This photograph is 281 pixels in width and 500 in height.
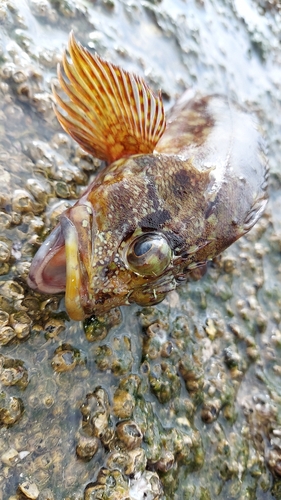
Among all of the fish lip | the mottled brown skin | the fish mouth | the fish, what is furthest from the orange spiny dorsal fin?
the fish lip

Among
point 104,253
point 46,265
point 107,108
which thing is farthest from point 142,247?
point 107,108

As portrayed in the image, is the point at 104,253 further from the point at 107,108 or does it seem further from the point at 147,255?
the point at 107,108

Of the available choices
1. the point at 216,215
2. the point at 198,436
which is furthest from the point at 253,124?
the point at 198,436

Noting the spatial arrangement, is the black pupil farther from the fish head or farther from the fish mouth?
the fish mouth

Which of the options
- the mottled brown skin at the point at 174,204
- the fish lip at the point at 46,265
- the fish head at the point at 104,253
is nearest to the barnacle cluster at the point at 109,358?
the fish lip at the point at 46,265

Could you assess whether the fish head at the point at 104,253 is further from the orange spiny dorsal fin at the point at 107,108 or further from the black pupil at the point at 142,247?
the orange spiny dorsal fin at the point at 107,108

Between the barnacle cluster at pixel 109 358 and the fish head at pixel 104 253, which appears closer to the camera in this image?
the fish head at pixel 104 253

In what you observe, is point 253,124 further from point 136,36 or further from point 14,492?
point 14,492
